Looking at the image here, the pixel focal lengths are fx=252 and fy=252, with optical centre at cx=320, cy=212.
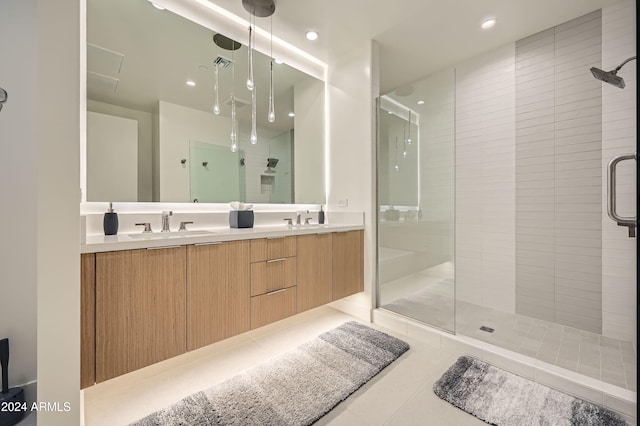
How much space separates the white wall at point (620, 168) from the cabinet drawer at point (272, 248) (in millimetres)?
2539

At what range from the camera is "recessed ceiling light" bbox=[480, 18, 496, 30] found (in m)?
2.18

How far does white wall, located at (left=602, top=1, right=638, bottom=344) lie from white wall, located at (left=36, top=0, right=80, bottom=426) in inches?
138

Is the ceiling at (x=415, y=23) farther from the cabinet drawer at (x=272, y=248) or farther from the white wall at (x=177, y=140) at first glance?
the cabinet drawer at (x=272, y=248)

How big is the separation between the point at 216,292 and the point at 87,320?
0.59m

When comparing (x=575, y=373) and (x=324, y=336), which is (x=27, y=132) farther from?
(x=575, y=373)

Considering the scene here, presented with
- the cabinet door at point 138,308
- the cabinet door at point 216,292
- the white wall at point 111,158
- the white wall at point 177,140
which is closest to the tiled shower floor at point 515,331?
the cabinet door at point 216,292

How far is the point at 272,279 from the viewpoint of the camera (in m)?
1.86

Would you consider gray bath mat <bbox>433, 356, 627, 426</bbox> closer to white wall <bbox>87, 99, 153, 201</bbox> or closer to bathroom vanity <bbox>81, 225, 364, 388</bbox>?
bathroom vanity <bbox>81, 225, 364, 388</bbox>

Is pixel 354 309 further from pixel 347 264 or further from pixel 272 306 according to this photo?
pixel 272 306

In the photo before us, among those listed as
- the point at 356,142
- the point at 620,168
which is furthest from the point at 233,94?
the point at 620,168

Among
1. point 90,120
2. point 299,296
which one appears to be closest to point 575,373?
point 299,296

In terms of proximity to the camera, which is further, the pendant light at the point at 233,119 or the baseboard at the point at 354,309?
the baseboard at the point at 354,309

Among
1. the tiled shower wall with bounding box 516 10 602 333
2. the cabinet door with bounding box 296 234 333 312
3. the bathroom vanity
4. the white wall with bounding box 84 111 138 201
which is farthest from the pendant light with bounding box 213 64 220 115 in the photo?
the tiled shower wall with bounding box 516 10 602 333

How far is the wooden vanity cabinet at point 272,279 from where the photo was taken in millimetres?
1760
